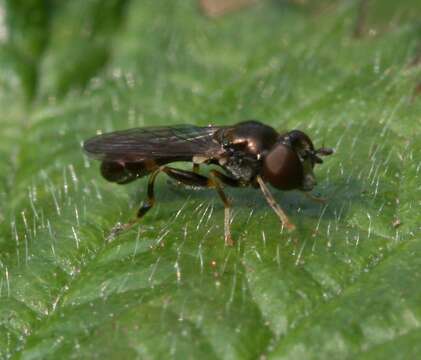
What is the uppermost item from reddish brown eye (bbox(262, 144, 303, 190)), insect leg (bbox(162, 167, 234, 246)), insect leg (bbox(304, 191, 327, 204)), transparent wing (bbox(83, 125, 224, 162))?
transparent wing (bbox(83, 125, 224, 162))

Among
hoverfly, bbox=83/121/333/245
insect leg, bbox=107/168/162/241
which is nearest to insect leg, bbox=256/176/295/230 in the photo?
hoverfly, bbox=83/121/333/245

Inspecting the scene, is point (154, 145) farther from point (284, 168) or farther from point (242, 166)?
point (284, 168)

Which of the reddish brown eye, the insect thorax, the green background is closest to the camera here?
the green background

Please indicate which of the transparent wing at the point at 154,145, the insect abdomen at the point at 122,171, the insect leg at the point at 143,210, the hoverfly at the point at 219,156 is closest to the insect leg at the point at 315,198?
the hoverfly at the point at 219,156

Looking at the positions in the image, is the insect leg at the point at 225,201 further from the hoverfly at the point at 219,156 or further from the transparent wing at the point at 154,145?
the transparent wing at the point at 154,145

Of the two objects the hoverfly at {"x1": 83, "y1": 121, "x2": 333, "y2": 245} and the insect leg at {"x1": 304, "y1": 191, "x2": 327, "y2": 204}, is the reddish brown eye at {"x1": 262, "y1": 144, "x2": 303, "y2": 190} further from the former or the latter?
the insect leg at {"x1": 304, "y1": 191, "x2": 327, "y2": 204}

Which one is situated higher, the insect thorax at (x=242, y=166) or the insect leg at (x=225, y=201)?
the insect thorax at (x=242, y=166)

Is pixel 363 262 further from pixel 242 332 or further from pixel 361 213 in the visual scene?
pixel 242 332
